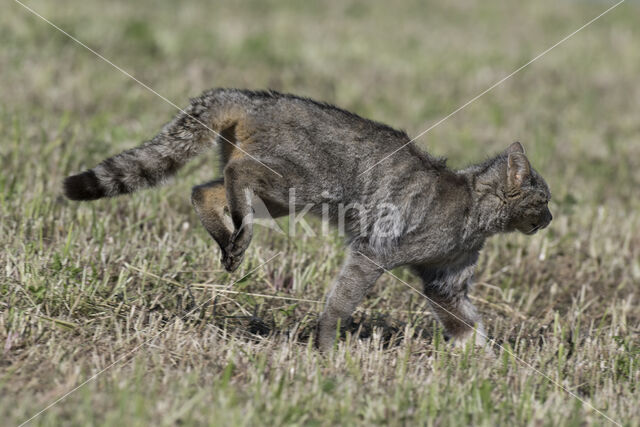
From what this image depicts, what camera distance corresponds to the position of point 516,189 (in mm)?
5434

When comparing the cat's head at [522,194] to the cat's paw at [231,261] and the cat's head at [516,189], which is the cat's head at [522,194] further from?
the cat's paw at [231,261]

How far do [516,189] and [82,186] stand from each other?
274 centimetres

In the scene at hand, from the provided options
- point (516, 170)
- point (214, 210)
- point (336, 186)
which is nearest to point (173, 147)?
point (214, 210)

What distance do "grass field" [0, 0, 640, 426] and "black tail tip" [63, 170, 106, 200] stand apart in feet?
1.71

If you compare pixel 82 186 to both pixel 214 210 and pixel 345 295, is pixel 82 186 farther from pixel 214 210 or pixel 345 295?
pixel 345 295

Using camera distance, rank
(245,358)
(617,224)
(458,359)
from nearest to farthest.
Answer: (245,358)
(458,359)
(617,224)

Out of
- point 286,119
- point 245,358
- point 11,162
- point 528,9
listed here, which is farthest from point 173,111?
point 528,9

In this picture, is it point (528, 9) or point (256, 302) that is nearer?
point (256, 302)

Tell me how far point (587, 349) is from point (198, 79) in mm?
6865

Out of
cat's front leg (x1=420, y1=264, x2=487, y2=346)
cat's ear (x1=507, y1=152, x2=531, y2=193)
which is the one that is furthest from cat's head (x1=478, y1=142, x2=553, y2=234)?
cat's front leg (x1=420, y1=264, x2=487, y2=346)

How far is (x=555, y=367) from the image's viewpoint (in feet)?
16.0

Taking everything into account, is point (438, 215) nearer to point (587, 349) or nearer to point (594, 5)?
point (587, 349)

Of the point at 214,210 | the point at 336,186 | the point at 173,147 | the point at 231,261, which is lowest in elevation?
the point at 231,261

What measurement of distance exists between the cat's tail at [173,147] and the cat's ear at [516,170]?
6.04ft
